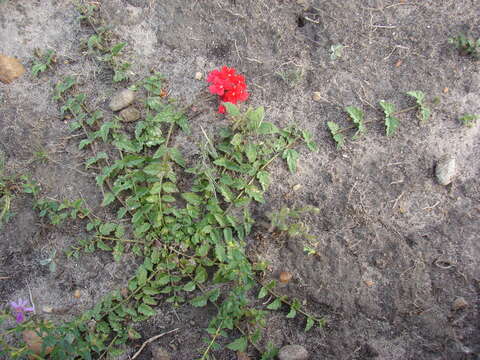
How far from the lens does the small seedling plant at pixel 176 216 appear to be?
2721mm

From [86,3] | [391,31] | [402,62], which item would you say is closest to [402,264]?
[402,62]

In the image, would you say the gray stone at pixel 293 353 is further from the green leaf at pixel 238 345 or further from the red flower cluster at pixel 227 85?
the red flower cluster at pixel 227 85

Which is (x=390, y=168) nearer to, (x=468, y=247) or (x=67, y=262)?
(x=468, y=247)

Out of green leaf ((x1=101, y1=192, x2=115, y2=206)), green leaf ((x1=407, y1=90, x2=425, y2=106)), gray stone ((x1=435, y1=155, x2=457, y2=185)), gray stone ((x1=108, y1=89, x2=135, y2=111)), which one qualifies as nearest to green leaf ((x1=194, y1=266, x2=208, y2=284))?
green leaf ((x1=101, y1=192, x2=115, y2=206))

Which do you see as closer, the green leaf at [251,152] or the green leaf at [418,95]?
the green leaf at [251,152]

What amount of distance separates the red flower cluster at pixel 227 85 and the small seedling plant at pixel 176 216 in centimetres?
12

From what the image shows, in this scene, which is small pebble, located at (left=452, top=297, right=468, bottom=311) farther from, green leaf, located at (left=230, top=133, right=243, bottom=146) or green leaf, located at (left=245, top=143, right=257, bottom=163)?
green leaf, located at (left=230, top=133, right=243, bottom=146)

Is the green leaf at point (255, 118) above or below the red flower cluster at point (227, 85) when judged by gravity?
below

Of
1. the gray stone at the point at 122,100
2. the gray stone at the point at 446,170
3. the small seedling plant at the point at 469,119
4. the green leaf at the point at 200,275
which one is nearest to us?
the green leaf at the point at 200,275

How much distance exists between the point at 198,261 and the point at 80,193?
3.25 ft

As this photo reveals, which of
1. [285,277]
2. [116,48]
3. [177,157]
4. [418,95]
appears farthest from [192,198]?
[418,95]

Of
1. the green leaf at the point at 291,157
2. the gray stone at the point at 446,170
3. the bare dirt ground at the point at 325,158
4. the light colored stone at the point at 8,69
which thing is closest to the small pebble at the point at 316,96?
the bare dirt ground at the point at 325,158

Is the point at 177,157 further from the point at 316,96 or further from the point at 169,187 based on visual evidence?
the point at 316,96

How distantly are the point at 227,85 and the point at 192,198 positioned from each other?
2.76ft
